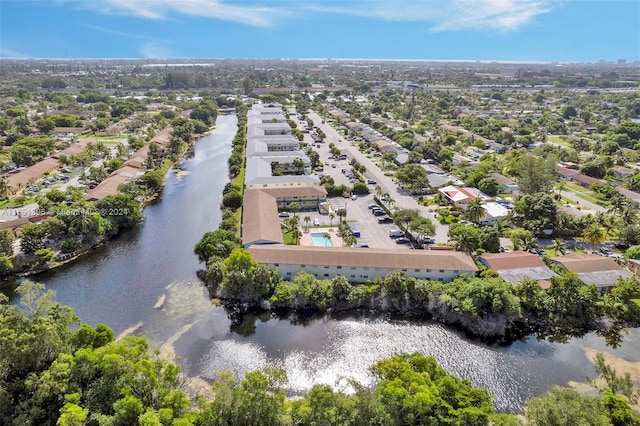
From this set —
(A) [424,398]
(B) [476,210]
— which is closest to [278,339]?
(A) [424,398]

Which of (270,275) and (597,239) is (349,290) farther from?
(597,239)

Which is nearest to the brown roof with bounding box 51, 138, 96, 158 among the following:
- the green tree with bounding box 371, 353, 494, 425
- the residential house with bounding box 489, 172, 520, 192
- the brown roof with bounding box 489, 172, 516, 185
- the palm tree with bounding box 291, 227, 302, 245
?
the palm tree with bounding box 291, 227, 302, 245

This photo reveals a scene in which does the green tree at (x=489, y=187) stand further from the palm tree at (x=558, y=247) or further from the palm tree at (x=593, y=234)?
the palm tree at (x=558, y=247)

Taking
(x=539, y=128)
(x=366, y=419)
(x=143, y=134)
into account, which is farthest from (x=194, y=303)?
(x=539, y=128)

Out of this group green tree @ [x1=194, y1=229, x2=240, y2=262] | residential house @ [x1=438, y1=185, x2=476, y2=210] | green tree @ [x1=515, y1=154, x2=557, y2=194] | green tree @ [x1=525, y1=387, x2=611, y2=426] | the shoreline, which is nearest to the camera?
green tree @ [x1=525, y1=387, x2=611, y2=426]

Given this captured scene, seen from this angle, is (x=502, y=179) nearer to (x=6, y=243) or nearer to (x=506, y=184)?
(x=506, y=184)

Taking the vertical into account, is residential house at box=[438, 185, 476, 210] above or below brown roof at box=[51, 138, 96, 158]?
below

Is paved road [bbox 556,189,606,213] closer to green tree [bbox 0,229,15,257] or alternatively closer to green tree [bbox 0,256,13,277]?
green tree [bbox 0,256,13,277]
